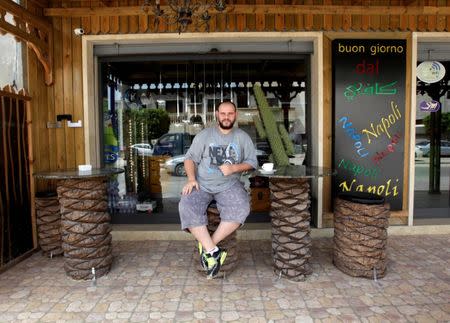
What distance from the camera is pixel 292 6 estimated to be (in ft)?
13.8

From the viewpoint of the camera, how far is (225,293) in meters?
2.93

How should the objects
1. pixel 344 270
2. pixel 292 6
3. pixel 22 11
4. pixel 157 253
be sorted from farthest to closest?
pixel 292 6, pixel 157 253, pixel 22 11, pixel 344 270

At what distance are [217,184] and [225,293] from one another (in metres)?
0.88

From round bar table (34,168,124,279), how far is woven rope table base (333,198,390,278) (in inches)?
81.6

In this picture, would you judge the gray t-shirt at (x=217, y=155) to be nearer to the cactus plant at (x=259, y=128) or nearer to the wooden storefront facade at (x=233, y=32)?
the wooden storefront facade at (x=233, y=32)

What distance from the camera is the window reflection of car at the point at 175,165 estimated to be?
538 cm

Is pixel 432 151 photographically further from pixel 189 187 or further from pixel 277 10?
pixel 189 187

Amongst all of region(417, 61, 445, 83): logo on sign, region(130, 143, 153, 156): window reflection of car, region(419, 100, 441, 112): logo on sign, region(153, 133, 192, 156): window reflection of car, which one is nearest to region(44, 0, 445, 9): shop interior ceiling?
region(417, 61, 445, 83): logo on sign

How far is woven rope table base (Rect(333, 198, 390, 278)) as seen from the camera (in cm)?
312

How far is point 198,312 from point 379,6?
3817mm

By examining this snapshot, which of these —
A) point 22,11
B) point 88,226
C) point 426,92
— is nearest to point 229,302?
point 88,226

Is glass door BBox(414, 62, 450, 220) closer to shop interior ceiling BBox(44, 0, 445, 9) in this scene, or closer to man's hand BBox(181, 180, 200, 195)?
shop interior ceiling BBox(44, 0, 445, 9)

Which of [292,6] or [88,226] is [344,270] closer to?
[88,226]

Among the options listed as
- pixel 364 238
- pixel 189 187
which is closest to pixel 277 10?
pixel 189 187
